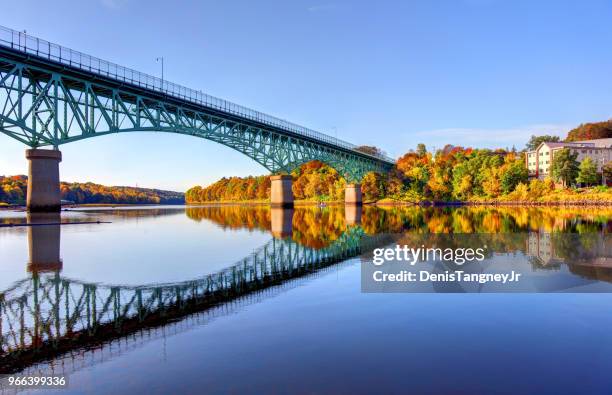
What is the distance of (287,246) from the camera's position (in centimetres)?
2348

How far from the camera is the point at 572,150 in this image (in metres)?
110

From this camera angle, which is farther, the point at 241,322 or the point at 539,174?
the point at 539,174

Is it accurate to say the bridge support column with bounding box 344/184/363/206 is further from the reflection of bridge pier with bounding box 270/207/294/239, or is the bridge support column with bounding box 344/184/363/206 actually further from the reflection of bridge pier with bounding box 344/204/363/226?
the reflection of bridge pier with bounding box 270/207/294/239

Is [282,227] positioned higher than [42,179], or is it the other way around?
[42,179]

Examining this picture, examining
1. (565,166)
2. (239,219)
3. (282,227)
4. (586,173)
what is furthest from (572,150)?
(282,227)

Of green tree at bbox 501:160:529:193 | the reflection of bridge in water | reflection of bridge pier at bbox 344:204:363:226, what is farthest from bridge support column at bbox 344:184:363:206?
the reflection of bridge in water

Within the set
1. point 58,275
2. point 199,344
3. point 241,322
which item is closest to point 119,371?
point 199,344

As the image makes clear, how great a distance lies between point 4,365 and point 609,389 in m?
9.22

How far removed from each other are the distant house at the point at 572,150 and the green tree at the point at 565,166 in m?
6.17

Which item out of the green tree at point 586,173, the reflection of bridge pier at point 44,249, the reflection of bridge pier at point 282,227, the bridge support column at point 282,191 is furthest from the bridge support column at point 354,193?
the reflection of bridge pier at point 44,249

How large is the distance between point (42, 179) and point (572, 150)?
397ft

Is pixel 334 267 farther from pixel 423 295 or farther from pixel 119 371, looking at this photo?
pixel 119 371

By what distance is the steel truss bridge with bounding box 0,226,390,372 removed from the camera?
7.80 meters

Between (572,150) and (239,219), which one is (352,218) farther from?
(572,150)
